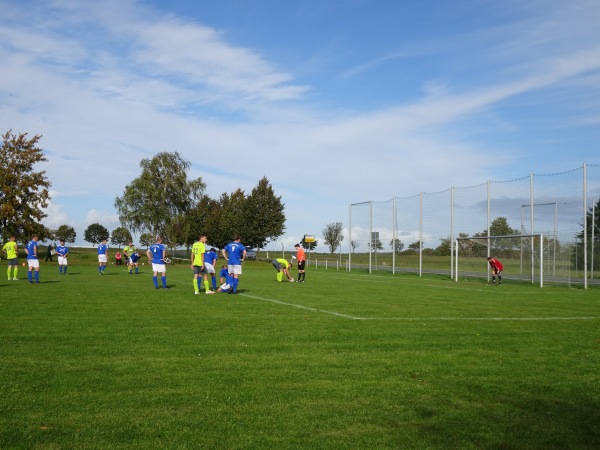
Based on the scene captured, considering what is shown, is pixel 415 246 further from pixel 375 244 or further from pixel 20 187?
pixel 20 187

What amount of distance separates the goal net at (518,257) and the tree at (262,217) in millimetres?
41694

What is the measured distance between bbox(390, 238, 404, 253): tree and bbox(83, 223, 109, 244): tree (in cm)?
12923

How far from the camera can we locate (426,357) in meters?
8.47

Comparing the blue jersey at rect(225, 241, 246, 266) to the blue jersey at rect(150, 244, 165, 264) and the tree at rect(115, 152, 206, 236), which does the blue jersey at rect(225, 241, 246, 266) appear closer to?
the blue jersey at rect(150, 244, 165, 264)

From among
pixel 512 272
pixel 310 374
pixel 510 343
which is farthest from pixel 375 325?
pixel 512 272

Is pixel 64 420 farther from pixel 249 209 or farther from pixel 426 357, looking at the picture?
pixel 249 209

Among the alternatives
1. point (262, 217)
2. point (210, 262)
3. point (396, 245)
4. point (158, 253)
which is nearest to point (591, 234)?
point (396, 245)

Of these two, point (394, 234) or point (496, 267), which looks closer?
point (496, 267)

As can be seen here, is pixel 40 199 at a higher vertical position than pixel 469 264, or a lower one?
higher

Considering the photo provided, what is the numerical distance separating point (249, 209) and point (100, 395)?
69347 mm

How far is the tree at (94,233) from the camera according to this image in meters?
160

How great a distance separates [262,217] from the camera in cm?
7525

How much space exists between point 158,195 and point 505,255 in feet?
155

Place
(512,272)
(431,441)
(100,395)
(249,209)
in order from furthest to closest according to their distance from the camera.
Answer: (249,209)
(512,272)
(100,395)
(431,441)
